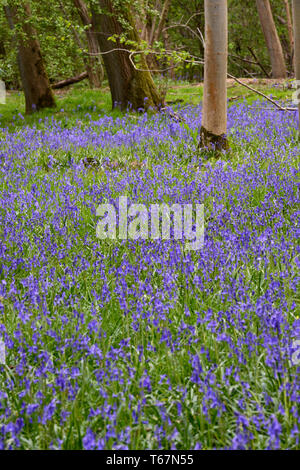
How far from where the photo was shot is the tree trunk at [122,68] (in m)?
11.9

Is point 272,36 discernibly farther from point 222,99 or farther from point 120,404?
point 120,404

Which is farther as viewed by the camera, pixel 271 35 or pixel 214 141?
pixel 271 35

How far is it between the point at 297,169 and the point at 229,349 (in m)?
4.12

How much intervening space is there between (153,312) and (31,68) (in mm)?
12650

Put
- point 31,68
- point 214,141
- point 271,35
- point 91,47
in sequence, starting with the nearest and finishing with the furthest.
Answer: point 214,141 → point 31,68 → point 271,35 → point 91,47

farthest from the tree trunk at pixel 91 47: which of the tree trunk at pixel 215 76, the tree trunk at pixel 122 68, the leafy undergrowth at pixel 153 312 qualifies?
the leafy undergrowth at pixel 153 312

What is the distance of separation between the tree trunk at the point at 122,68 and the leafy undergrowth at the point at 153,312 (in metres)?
5.09

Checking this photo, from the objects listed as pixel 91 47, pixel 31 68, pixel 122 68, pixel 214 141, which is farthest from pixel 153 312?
pixel 91 47

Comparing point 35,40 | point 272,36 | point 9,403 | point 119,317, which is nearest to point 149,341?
point 119,317

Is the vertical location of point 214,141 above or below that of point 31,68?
below

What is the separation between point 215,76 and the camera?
25.5 ft

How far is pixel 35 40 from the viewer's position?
14.4m

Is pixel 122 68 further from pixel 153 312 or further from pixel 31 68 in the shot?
pixel 153 312

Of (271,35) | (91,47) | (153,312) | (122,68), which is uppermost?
(271,35)
